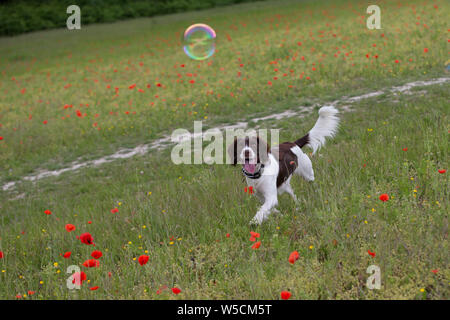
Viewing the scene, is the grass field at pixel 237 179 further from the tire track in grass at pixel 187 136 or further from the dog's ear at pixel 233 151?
the dog's ear at pixel 233 151

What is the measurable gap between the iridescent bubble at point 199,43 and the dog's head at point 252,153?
924 centimetres

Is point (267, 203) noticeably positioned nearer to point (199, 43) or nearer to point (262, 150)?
point (262, 150)

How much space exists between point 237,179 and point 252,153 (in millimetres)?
1297

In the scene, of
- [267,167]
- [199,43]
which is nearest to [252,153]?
[267,167]

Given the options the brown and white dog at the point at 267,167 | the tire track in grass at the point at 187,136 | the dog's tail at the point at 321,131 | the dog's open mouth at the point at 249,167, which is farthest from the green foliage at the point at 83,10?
the dog's open mouth at the point at 249,167

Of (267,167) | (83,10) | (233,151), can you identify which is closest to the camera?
(267,167)

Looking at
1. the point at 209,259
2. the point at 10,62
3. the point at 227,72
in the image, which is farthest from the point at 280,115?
the point at 10,62

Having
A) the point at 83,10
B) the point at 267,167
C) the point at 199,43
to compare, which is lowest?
the point at 267,167

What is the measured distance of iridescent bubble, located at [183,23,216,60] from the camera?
47.2 feet

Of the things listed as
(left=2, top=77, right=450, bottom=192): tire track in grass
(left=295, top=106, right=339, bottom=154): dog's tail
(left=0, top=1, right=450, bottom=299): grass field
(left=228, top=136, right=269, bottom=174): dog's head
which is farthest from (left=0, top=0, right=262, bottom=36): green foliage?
(left=228, top=136, right=269, bottom=174): dog's head

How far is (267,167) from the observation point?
5.50 metres

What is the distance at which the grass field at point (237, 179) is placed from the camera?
388 cm

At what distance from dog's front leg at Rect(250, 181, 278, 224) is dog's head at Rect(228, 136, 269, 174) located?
0.99 ft

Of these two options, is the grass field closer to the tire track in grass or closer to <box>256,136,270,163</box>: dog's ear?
the tire track in grass
